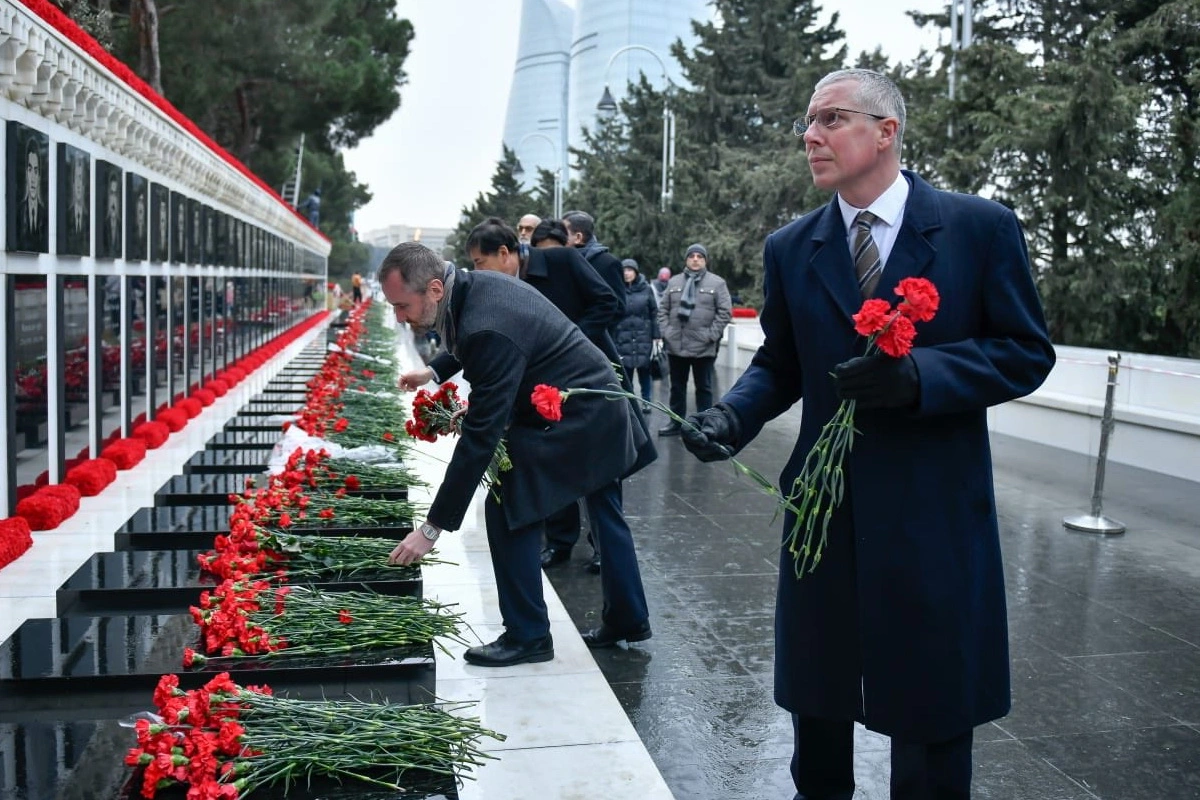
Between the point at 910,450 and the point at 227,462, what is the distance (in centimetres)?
651

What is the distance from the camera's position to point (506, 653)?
4.71 metres

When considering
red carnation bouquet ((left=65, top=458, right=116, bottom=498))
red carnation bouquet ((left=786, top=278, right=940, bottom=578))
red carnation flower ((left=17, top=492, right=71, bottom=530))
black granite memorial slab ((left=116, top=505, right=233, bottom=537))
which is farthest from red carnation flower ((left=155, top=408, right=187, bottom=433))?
red carnation bouquet ((left=786, top=278, right=940, bottom=578))

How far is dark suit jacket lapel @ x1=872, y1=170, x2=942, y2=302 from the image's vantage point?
8.63 ft

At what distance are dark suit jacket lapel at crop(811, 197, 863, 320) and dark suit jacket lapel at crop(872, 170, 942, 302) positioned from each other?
0.19ft

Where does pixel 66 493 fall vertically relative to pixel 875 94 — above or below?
below

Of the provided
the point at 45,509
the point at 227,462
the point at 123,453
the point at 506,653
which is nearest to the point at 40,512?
the point at 45,509

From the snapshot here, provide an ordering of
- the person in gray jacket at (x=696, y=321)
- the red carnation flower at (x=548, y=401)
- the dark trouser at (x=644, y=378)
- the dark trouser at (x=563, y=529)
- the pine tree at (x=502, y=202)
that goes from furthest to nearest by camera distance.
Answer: the pine tree at (x=502, y=202) < the dark trouser at (x=644, y=378) < the person in gray jacket at (x=696, y=321) < the dark trouser at (x=563, y=529) < the red carnation flower at (x=548, y=401)

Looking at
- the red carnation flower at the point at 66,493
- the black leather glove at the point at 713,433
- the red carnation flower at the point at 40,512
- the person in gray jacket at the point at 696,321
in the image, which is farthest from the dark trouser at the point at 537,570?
the person in gray jacket at the point at 696,321

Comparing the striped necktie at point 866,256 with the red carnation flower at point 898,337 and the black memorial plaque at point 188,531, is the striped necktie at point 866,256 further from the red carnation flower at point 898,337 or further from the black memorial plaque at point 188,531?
the black memorial plaque at point 188,531

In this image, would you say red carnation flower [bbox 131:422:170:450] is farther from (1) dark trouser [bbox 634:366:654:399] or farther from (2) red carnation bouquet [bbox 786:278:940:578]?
(2) red carnation bouquet [bbox 786:278:940:578]

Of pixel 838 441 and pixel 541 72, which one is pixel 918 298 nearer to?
pixel 838 441

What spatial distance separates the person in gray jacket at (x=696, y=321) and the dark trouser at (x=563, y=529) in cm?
487

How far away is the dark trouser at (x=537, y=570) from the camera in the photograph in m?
4.65

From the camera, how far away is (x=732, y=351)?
21.3m
